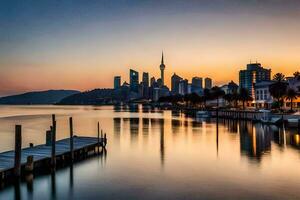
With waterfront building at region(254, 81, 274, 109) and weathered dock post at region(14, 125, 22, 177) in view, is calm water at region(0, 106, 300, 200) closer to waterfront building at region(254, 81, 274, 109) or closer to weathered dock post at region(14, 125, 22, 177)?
weathered dock post at region(14, 125, 22, 177)

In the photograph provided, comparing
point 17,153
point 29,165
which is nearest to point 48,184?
point 29,165

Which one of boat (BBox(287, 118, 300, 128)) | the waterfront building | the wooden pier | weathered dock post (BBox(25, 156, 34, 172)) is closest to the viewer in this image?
the wooden pier

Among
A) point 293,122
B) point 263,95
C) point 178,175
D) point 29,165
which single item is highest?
point 263,95

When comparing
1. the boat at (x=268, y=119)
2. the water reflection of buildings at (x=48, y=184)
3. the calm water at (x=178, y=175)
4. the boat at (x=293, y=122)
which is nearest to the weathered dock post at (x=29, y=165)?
the water reflection of buildings at (x=48, y=184)

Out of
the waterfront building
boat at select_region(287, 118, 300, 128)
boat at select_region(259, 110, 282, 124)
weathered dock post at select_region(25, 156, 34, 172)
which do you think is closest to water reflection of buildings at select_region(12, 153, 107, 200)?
weathered dock post at select_region(25, 156, 34, 172)

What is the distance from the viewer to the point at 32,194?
26141 millimetres

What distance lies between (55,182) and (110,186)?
15.5 feet

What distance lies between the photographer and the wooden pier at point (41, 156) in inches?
1089

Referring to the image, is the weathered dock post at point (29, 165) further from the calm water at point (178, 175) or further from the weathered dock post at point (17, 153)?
the weathered dock post at point (17, 153)

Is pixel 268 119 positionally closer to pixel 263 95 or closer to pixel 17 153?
pixel 17 153

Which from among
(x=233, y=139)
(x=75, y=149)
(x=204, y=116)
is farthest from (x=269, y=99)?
(x=75, y=149)

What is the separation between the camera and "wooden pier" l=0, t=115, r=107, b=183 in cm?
2766

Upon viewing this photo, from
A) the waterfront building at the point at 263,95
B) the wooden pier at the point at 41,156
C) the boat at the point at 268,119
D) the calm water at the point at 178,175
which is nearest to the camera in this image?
the calm water at the point at 178,175

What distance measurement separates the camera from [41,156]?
3253 cm
